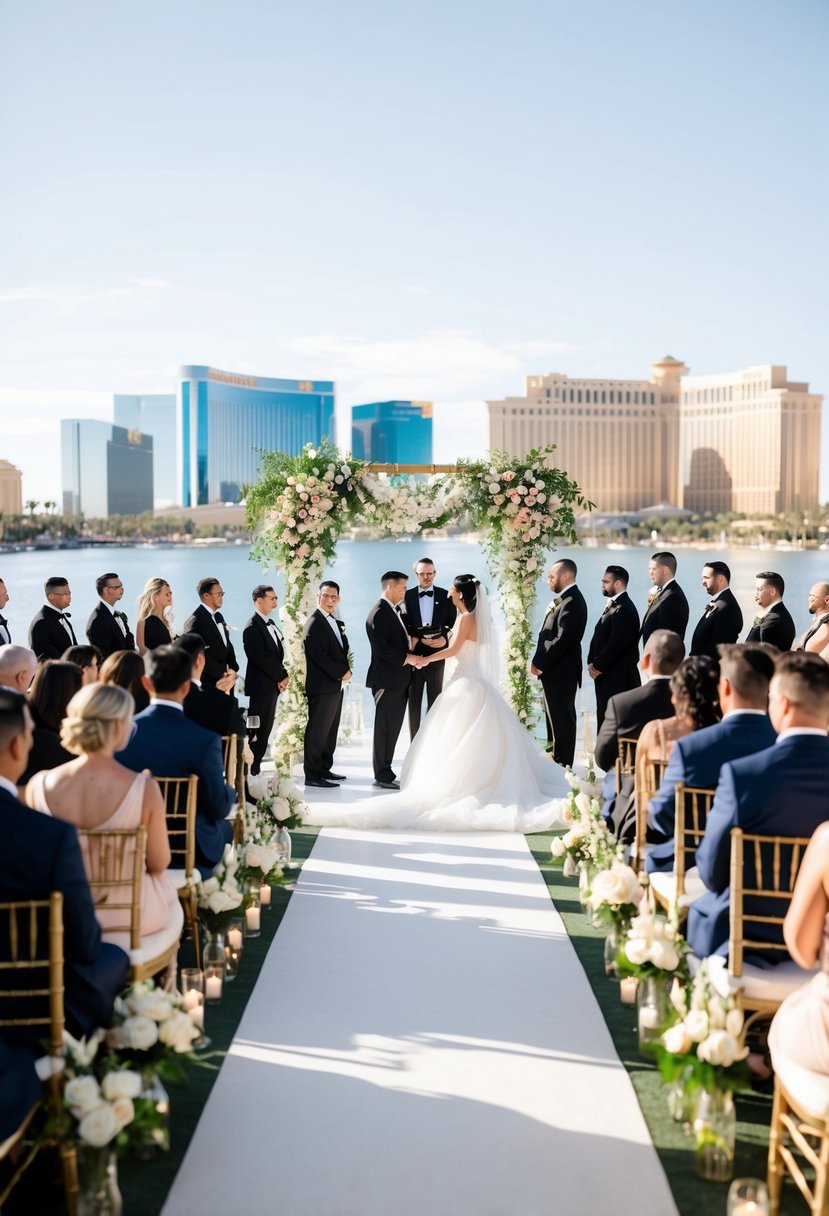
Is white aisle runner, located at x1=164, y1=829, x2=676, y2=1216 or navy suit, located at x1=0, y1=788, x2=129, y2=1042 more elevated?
navy suit, located at x1=0, y1=788, x2=129, y2=1042

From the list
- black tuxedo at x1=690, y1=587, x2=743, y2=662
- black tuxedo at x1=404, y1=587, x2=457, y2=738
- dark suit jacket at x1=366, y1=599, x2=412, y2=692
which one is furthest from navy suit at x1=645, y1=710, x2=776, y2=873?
black tuxedo at x1=404, y1=587, x2=457, y2=738

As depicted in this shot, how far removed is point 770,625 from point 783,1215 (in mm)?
→ 5898

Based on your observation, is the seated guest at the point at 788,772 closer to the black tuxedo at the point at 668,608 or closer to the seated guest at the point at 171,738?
the seated guest at the point at 171,738

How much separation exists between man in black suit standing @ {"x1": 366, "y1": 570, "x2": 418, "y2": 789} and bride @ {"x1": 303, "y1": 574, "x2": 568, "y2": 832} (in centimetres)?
83

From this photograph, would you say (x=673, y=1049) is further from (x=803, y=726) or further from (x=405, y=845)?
(x=405, y=845)

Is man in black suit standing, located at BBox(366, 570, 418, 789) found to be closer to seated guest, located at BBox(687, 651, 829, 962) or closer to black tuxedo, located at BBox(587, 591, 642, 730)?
black tuxedo, located at BBox(587, 591, 642, 730)

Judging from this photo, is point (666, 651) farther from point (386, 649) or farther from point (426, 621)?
point (426, 621)

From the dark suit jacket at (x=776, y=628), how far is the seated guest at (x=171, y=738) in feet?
16.8

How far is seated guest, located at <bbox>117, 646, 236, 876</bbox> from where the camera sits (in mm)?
4672

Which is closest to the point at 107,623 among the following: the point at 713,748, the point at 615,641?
the point at 615,641

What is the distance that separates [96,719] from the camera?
11.9 ft

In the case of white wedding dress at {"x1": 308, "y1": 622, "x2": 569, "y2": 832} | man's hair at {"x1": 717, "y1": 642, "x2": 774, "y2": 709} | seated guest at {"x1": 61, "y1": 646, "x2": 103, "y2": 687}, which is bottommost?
white wedding dress at {"x1": 308, "y1": 622, "x2": 569, "y2": 832}

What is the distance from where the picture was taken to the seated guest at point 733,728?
416 centimetres

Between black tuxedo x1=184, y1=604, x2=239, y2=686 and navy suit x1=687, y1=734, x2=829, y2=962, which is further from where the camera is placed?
black tuxedo x1=184, y1=604, x2=239, y2=686
